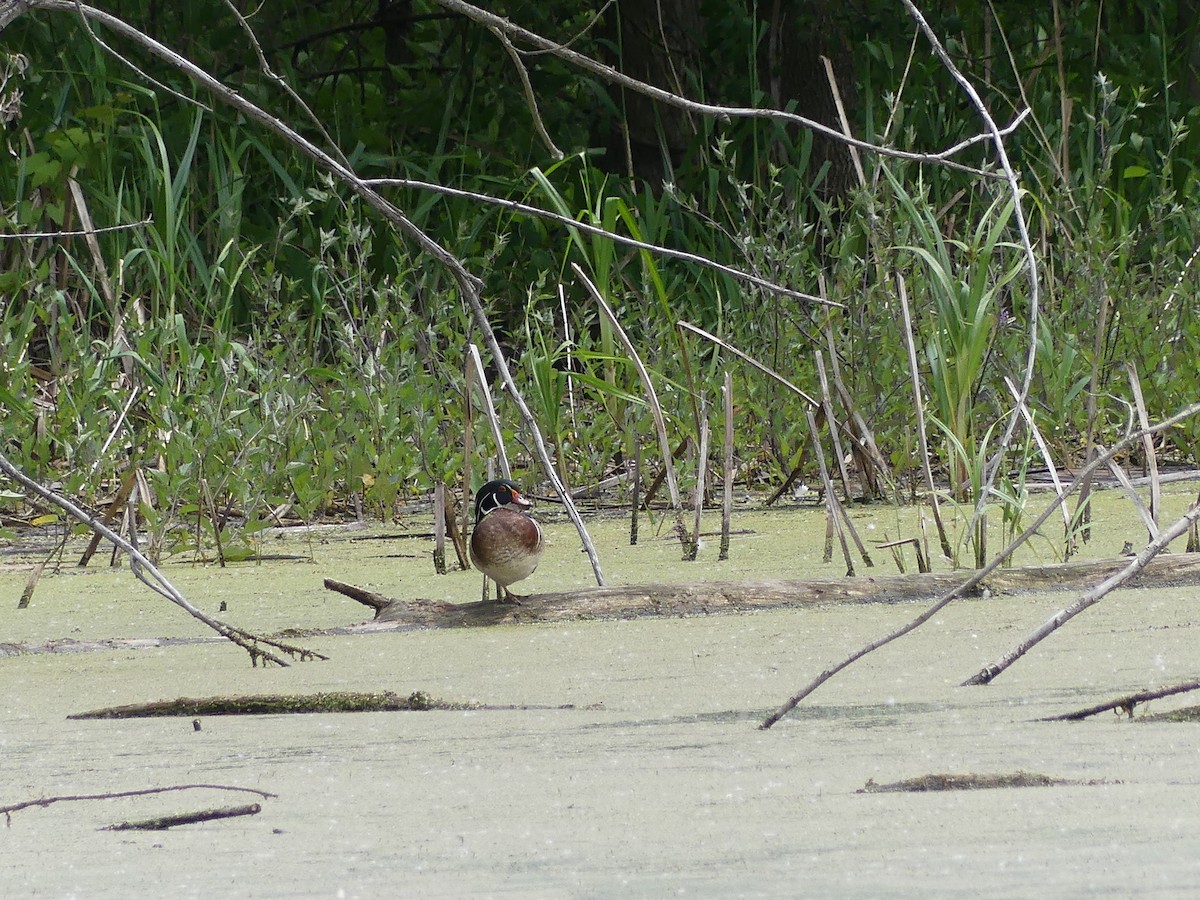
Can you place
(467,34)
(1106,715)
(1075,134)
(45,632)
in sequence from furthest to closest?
1. (467,34)
2. (1075,134)
3. (45,632)
4. (1106,715)

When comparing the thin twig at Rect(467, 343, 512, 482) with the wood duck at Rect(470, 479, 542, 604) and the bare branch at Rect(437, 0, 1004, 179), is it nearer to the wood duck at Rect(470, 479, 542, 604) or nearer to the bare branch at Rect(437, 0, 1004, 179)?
the wood duck at Rect(470, 479, 542, 604)

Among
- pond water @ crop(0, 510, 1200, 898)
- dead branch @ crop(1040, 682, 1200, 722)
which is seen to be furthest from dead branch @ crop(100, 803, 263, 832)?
dead branch @ crop(1040, 682, 1200, 722)

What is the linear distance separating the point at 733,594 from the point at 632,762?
4.29 ft

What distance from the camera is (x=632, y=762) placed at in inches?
69.2

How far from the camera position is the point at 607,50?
8078mm

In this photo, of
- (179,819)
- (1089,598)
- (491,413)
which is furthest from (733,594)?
(179,819)

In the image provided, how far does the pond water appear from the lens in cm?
129

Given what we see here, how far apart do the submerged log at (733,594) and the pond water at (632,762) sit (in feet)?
0.15

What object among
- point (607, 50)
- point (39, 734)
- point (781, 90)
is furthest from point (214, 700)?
point (607, 50)

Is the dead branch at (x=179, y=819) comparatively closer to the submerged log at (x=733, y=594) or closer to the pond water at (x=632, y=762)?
the pond water at (x=632, y=762)

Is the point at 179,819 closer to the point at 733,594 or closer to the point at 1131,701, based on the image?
the point at 1131,701

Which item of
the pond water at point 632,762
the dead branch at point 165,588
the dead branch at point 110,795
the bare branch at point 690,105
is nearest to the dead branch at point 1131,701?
the pond water at point 632,762

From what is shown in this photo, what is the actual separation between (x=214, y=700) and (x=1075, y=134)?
536 cm

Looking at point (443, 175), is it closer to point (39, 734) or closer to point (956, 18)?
point (956, 18)
